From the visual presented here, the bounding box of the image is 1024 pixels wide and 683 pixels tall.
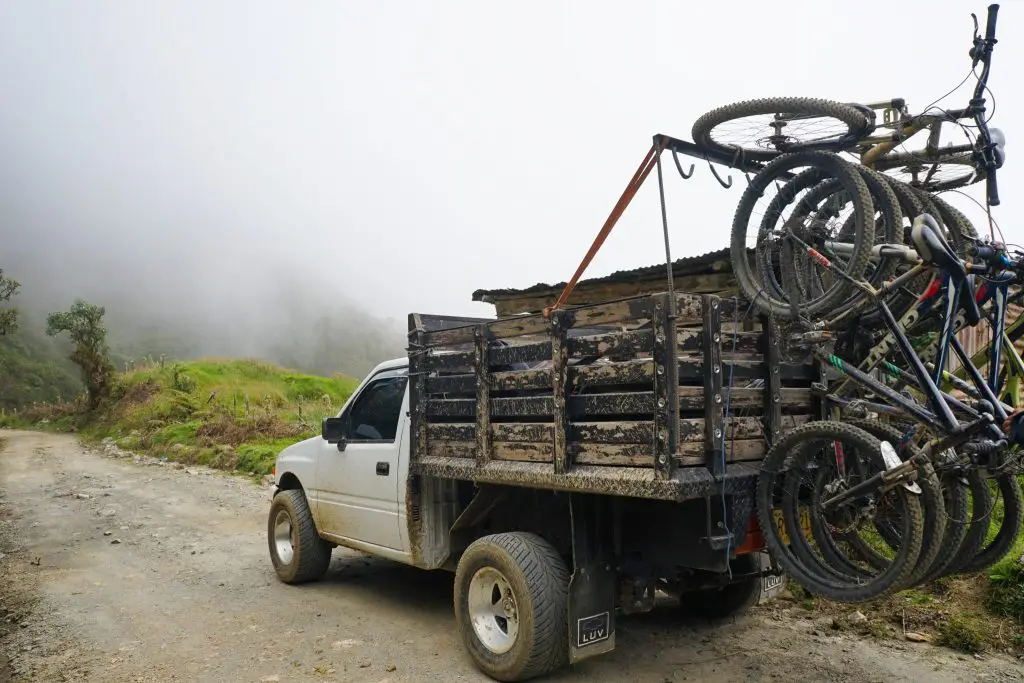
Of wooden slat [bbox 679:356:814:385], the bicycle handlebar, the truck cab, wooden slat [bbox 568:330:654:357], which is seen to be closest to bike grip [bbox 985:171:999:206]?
the bicycle handlebar

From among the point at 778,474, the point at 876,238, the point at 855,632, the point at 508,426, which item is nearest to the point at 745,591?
the point at 855,632

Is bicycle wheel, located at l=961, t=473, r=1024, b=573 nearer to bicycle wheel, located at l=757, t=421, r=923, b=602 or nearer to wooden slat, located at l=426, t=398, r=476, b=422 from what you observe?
bicycle wheel, located at l=757, t=421, r=923, b=602

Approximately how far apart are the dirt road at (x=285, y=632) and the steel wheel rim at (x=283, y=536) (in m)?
0.27

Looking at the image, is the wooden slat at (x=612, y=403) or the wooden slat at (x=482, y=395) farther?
the wooden slat at (x=482, y=395)

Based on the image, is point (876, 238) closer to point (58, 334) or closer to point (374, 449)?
point (374, 449)

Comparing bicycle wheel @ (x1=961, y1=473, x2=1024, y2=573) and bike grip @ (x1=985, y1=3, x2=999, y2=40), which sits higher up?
bike grip @ (x1=985, y1=3, x2=999, y2=40)

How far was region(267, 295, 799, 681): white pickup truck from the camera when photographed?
3.46 meters

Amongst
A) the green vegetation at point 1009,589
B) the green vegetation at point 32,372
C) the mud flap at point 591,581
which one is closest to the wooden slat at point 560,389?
the mud flap at point 591,581

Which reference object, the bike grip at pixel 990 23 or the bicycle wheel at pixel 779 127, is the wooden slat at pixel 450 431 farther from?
the bike grip at pixel 990 23

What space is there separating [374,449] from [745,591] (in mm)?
2808

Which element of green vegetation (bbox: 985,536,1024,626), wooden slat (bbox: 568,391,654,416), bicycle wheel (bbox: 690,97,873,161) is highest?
bicycle wheel (bbox: 690,97,873,161)

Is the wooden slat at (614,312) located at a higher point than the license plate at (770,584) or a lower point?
higher

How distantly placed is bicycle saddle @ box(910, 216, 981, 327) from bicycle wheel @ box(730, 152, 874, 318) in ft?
1.51

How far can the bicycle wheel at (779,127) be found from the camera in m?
4.34
